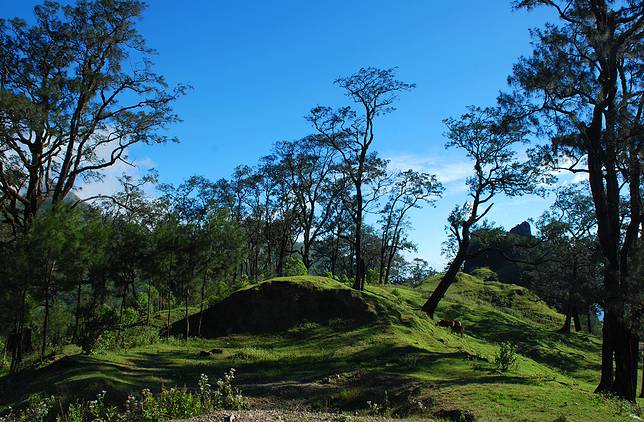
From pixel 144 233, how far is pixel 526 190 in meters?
20.1

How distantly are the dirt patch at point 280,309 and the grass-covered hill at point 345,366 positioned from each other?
5 centimetres

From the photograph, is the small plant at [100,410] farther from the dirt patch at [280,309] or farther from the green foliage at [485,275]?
the green foliage at [485,275]

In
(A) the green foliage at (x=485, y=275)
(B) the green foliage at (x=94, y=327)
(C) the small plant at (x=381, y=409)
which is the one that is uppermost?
(A) the green foliage at (x=485, y=275)

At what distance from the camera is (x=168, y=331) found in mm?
22656

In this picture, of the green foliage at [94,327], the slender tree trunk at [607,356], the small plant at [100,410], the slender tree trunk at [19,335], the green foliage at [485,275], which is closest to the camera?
the small plant at [100,410]

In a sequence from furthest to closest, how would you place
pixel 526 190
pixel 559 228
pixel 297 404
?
pixel 559 228
pixel 526 190
pixel 297 404

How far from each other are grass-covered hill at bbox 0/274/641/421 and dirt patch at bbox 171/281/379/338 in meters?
0.05

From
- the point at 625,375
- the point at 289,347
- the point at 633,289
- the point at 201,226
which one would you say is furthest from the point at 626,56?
the point at 201,226

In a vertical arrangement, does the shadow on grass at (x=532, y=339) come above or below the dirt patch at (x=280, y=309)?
below

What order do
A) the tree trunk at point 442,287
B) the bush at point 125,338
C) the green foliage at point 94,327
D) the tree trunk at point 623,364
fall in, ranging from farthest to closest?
the tree trunk at point 442,287
the bush at point 125,338
the green foliage at point 94,327
the tree trunk at point 623,364

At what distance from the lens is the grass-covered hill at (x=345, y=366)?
991cm

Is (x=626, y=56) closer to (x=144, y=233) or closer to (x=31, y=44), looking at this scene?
(x=144, y=233)

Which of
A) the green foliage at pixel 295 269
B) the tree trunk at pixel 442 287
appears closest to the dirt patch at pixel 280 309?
the tree trunk at pixel 442 287

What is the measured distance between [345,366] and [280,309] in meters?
8.41
